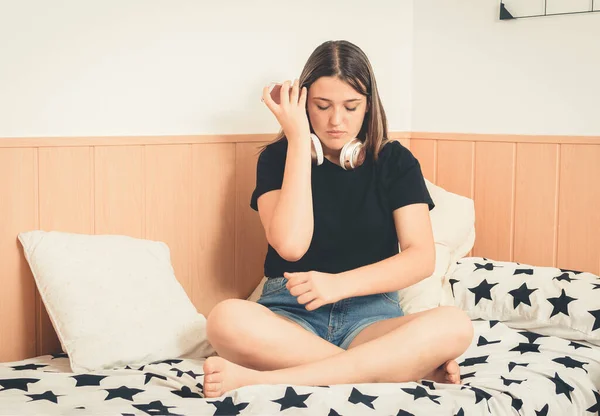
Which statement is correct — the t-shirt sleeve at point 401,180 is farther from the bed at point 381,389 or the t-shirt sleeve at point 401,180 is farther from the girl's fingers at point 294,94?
the bed at point 381,389

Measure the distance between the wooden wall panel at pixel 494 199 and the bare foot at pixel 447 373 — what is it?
886mm

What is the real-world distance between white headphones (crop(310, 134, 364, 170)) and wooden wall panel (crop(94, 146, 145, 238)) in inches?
18.0

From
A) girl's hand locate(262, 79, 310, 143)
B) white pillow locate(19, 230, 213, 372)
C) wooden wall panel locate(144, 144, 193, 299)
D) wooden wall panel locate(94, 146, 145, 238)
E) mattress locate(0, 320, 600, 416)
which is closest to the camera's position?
mattress locate(0, 320, 600, 416)

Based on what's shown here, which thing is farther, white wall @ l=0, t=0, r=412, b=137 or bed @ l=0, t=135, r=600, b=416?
white wall @ l=0, t=0, r=412, b=137

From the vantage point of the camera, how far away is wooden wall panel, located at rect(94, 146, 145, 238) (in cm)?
183

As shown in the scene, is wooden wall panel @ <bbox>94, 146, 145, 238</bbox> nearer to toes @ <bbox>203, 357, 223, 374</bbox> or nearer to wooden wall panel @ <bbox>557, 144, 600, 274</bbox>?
toes @ <bbox>203, 357, 223, 374</bbox>

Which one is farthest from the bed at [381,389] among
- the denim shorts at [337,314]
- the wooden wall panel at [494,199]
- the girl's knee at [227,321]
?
the wooden wall panel at [494,199]

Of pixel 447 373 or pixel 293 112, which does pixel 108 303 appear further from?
pixel 447 373

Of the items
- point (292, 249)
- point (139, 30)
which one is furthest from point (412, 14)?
point (292, 249)

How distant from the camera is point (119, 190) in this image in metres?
1.87

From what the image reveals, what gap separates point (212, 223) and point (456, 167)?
834 mm

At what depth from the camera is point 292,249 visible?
5.46ft

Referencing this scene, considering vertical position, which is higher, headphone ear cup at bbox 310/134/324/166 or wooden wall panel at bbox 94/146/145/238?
headphone ear cup at bbox 310/134/324/166

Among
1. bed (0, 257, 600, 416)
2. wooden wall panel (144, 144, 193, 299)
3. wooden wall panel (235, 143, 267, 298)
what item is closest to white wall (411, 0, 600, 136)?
bed (0, 257, 600, 416)
